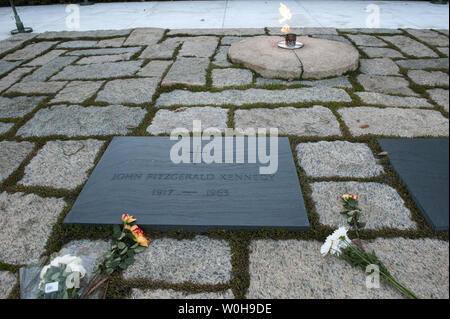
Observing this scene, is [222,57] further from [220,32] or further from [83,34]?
[83,34]

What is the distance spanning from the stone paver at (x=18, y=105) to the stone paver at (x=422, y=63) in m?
3.87

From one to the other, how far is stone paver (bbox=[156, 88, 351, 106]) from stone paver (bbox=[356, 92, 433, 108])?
17cm

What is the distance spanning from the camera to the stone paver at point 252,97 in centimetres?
272

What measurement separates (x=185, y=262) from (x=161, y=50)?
3329 millimetres

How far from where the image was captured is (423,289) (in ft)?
4.04

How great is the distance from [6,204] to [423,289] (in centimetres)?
216

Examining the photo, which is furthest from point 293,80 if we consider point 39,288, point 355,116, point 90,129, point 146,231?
point 39,288

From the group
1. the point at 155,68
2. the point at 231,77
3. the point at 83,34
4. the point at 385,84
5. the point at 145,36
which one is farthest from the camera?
the point at 83,34

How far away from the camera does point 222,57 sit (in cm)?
370

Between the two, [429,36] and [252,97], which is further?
[429,36]

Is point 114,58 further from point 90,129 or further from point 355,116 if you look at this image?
point 355,116

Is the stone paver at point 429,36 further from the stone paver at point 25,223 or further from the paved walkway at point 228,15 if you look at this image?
the stone paver at point 25,223

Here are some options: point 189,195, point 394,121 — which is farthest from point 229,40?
point 189,195

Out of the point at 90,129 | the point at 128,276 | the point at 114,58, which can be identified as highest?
the point at 114,58
